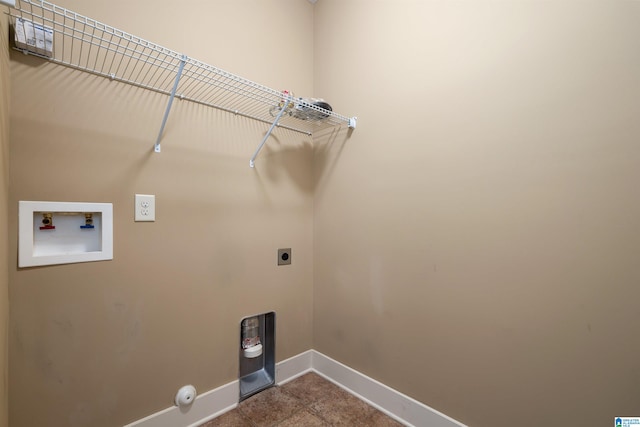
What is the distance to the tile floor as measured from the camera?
1339mm

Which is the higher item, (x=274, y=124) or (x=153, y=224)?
(x=274, y=124)

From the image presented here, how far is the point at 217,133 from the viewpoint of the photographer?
1.42 metres

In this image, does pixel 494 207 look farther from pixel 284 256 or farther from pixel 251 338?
pixel 251 338

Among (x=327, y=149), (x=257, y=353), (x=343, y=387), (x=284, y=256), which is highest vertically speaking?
(x=327, y=149)

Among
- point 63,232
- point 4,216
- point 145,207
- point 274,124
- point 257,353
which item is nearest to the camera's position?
point 4,216

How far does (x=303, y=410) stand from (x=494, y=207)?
137 centimetres

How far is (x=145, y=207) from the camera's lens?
46.9 inches

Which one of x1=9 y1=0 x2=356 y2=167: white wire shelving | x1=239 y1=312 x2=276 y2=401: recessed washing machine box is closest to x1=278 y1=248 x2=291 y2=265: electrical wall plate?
x1=239 y1=312 x2=276 y2=401: recessed washing machine box

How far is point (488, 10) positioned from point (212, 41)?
1.28m

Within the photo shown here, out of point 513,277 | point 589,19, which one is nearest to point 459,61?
point 589,19

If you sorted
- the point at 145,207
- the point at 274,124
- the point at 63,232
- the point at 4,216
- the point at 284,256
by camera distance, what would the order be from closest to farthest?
the point at 4,216, the point at 63,232, the point at 145,207, the point at 274,124, the point at 284,256

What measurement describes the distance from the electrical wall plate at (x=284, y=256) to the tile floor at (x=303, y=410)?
2.43ft

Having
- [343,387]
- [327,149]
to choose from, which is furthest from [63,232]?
[343,387]

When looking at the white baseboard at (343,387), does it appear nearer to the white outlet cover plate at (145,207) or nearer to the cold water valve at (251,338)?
the cold water valve at (251,338)
